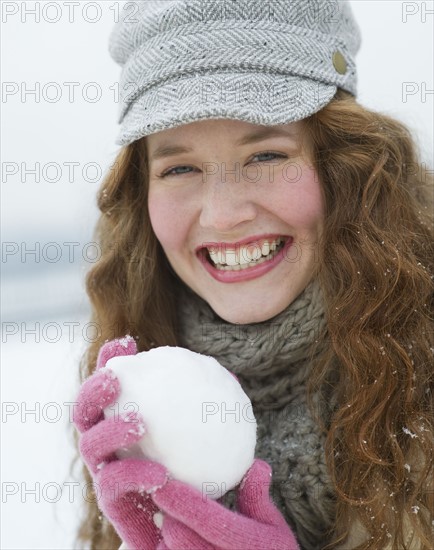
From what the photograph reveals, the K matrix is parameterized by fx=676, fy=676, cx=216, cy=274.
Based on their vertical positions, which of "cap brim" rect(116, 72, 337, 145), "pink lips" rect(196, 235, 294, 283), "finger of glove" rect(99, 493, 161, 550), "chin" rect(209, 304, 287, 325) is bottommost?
"finger of glove" rect(99, 493, 161, 550)

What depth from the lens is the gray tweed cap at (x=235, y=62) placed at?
1.39 metres

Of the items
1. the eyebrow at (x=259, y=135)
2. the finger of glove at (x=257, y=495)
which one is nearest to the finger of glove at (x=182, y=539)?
the finger of glove at (x=257, y=495)

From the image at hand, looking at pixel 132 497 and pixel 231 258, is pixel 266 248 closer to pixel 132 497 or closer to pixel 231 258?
pixel 231 258

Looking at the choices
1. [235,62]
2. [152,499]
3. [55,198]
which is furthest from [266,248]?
[55,198]

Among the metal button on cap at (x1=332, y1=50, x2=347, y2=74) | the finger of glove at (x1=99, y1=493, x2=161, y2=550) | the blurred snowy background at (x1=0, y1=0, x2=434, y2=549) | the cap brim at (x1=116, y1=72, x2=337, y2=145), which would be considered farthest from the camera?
the blurred snowy background at (x1=0, y1=0, x2=434, y2=549)

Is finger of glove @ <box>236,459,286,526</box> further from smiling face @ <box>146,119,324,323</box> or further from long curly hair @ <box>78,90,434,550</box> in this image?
smiling face @ <box>146,119,324,323</box>

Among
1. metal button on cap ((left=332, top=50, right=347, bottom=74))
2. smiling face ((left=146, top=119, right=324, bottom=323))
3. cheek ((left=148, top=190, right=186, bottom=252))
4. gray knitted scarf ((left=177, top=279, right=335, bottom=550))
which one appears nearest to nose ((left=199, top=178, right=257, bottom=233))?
smiling face ((left=146, top=119, right=324, bottom=323))

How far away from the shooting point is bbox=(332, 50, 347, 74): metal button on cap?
1.50 meters

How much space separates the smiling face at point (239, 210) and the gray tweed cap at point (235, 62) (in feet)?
0.24

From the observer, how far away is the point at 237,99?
1382 mm

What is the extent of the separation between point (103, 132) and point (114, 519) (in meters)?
3.03

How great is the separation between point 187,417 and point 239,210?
1.68ft

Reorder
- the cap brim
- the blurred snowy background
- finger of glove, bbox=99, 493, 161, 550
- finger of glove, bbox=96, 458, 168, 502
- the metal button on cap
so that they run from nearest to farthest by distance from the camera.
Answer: finger of glove, bbox=96, 458, 168, 502, finger of glove, bbox=99, 493, 161, 550, the cap brim, the metal button on cap, the blurred snowy background

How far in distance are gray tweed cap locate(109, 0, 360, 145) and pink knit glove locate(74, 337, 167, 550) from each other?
60 centimetres
